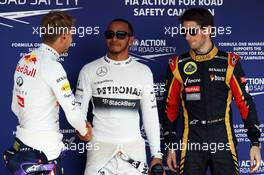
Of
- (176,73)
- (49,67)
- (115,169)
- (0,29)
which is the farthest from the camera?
(0,29)

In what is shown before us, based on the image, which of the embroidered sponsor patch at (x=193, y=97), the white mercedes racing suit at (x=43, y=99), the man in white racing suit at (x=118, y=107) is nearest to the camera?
the white mercedes racing suit at (x=43, y=99)

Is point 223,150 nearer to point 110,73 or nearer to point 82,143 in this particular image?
point 110,73

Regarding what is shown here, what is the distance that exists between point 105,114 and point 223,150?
0.86 metres

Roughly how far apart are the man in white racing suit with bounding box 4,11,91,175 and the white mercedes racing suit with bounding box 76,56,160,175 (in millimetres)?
449

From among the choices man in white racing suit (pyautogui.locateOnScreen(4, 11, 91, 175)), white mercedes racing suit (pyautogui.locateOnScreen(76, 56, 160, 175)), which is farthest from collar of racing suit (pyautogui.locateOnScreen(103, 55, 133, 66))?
man in white racing suit (pyautogui.locateOnScreen(4, 11, 91, 175))

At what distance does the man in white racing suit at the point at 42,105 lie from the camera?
2953 mm

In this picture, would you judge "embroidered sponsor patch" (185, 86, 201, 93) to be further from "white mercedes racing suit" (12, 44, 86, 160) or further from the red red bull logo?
the red red bull logo

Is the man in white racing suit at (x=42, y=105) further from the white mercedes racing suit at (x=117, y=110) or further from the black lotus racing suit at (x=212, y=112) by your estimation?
the black lotus racing suit at (x=212, y=112)

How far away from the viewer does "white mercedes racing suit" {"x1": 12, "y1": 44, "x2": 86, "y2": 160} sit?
2.95 m

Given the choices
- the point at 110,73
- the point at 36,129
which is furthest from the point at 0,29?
the point at 36,129

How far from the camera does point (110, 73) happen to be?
3605 millimetres

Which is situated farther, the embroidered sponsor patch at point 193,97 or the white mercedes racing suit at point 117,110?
the embroidered sponsor patch at point 193,97

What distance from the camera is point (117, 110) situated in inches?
139

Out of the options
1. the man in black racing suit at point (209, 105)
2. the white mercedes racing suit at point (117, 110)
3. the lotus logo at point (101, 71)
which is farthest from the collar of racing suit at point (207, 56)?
the lotus logo at point (101, 71)
